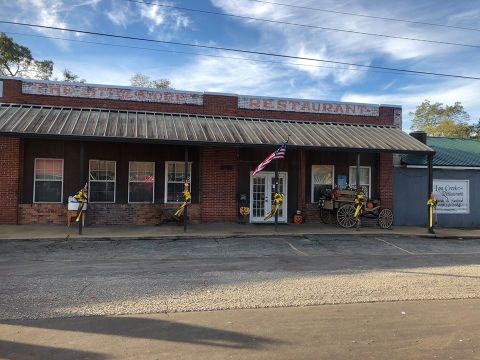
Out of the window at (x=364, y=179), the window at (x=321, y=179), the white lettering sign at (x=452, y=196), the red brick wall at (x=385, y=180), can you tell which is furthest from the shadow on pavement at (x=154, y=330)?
the white lettering sign at (x=452, y=196)

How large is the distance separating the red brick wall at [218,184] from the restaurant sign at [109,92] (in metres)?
2.26

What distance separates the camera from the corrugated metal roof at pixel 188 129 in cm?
1397

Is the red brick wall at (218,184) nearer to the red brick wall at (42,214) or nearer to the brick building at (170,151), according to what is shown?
the brick building at (170,151)

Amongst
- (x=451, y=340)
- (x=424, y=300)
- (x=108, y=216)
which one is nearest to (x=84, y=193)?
(x=108, y=216)

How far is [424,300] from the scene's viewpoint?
7.07m

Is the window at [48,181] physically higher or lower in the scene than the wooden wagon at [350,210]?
higher

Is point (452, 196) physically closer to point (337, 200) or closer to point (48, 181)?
point (337, 200)

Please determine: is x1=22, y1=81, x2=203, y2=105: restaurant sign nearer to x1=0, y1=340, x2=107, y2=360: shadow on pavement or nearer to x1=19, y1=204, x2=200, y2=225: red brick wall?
x1=19, y1=204, x2=200, y2=225: red brick wall

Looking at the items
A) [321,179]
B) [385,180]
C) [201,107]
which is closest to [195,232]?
[201,107]

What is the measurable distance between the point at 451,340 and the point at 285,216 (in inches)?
500

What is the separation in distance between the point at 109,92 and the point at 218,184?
210 inches

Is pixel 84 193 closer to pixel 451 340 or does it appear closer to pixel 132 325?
pixel 132 325

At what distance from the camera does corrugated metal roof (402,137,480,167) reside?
19312 mm

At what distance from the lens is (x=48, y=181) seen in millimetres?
15758
